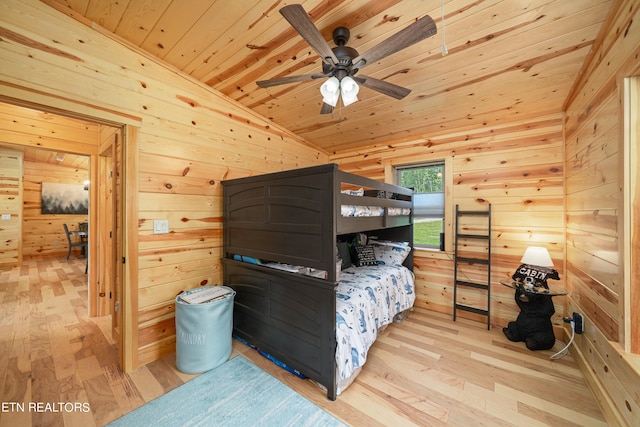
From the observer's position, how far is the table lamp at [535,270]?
2.24 metres

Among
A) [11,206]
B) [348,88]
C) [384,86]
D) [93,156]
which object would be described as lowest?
→ [11,206]

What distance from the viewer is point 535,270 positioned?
7.75ft

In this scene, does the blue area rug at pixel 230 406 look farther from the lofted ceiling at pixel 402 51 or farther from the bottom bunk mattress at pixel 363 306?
the lofted ceiling at pixel 402 51

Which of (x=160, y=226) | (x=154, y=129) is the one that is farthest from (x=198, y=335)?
(x=154, y=129)

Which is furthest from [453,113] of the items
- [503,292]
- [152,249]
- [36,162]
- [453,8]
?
[36,162]

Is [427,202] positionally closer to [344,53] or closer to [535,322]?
[535,322]

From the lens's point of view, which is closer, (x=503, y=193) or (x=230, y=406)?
(x=230, y=406)

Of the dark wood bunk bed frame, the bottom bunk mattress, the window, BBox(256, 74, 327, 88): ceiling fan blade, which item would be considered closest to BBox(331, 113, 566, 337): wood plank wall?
the window

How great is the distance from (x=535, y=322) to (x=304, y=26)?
3101 millimetres

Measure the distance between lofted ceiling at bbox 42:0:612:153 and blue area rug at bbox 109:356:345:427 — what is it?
2.57m

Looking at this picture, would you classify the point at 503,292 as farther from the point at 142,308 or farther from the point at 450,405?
the point at 142,308

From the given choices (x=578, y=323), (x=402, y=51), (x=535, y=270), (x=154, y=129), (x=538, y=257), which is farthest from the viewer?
(x=535, y=270)

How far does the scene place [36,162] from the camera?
609 centimetres

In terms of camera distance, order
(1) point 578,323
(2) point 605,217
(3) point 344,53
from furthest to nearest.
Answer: (1) point 578,323 → (2) point 605,217 → (3) point 344,53
